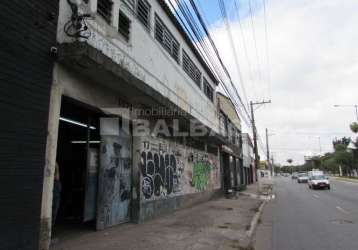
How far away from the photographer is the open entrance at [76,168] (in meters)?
8.66

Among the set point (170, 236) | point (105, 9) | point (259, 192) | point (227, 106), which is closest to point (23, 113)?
point (105, 9)

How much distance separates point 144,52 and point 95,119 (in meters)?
3.13

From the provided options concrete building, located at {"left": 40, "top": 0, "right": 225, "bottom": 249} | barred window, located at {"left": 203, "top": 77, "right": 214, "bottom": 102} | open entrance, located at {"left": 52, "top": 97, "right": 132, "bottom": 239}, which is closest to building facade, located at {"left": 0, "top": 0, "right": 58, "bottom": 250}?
concrete building, located at {"left": 40, "top": 0, "right": 225, "bottom": 249}

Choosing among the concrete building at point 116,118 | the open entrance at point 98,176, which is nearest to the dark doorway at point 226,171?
the concrete building at point 116,118

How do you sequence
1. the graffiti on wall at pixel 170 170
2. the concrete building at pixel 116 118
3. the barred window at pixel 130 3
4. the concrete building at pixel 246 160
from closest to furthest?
the concrete building at pixel 116 118
the barred window at pixel 130 3
the graffiti on wall at pixel 170 170
the concrete building at pixel 246 160

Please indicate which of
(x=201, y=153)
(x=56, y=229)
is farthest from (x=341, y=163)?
(x=56, y=229)

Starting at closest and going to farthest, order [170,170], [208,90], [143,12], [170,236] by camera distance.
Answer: [170,236], [143,12], [170,170], [208,90]

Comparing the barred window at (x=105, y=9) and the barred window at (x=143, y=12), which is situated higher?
the barred window at (x=143, y=12)

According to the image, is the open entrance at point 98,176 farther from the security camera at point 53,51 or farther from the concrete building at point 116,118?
the security camera at point 53,51

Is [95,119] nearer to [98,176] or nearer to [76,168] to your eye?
[98,176]

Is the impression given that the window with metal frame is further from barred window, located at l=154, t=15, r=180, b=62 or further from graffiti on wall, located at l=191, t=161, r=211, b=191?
graffiti on wall, located at l=191, t=161, r=211, b=191

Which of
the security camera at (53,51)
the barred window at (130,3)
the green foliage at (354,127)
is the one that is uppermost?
the green foliage at (354,127)

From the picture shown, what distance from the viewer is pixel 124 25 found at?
1023 centimetres

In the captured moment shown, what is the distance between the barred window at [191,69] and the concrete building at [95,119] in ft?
0.34
